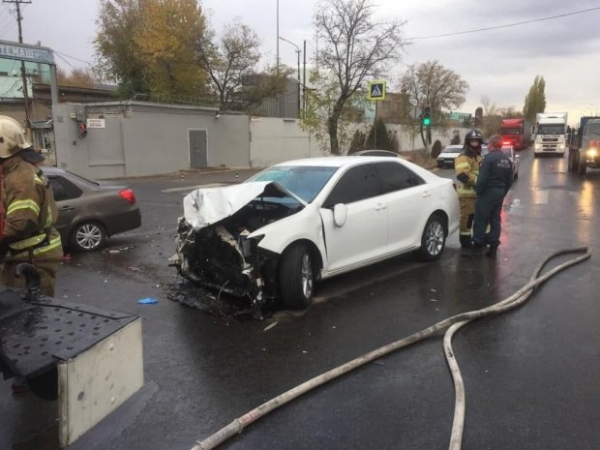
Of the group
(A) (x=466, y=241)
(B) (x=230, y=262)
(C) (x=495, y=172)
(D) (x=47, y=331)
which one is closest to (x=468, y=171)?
(C) (x=495, y=172)

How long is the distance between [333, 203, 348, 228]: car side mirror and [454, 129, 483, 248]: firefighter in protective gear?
3.29 meters

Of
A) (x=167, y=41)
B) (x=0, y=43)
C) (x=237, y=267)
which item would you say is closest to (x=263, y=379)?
(x=237, y=267)

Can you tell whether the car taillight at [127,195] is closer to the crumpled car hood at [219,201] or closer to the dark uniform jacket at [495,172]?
the crumpled car hood at [219,201]

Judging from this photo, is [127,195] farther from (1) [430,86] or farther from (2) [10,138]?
(1) [430,86]

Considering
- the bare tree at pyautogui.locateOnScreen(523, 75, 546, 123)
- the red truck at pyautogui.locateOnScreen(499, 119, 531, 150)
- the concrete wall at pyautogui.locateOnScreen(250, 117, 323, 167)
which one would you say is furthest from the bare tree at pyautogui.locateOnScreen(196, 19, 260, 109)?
the bare tree at pyautogui.locateOnScreen(523, 75, 546, 123)

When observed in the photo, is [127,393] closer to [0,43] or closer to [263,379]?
[263,379]

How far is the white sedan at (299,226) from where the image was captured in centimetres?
521

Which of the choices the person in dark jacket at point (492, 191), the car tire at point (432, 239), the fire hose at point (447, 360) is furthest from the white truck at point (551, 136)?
the fire hose at point (447, 360)

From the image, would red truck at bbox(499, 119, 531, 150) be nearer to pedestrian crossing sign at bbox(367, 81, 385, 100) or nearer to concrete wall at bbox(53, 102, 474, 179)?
concrete wall at bbox(53, 102, 474, 179)

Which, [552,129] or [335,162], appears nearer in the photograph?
[335,162]

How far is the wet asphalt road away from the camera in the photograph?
3.25 m

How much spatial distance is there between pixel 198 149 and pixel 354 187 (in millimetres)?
24233

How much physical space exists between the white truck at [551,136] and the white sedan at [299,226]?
39.3 m

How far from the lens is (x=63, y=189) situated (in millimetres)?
8383
